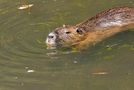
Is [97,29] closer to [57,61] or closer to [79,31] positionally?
[79,31]

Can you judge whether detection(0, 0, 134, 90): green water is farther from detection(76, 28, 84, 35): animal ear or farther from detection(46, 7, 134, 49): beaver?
detection(76, 28, 84, 35): animal ear

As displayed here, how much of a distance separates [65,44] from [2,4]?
3.11 meters

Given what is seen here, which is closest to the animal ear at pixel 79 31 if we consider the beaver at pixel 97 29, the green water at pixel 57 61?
the beaver at pixel 97 29

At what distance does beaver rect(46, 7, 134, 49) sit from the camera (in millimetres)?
7059

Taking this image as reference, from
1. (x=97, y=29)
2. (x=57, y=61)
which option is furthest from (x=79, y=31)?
(x=57, y=61)

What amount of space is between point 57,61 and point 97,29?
1093 mm

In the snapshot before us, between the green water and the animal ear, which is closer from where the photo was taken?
the green water

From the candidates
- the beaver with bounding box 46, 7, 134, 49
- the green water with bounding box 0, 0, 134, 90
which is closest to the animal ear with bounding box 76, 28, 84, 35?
the beaver with bounding box 46, 7, 134, 49

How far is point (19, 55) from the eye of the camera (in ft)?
22.3

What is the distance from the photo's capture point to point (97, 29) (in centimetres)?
722

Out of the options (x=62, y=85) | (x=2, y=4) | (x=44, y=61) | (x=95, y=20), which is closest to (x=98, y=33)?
(x=95, y=20)

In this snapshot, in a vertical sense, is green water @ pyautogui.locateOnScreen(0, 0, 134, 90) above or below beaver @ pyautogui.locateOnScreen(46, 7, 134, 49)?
below

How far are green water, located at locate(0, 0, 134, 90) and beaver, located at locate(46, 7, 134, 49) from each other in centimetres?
15

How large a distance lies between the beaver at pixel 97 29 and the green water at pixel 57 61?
145 mm
